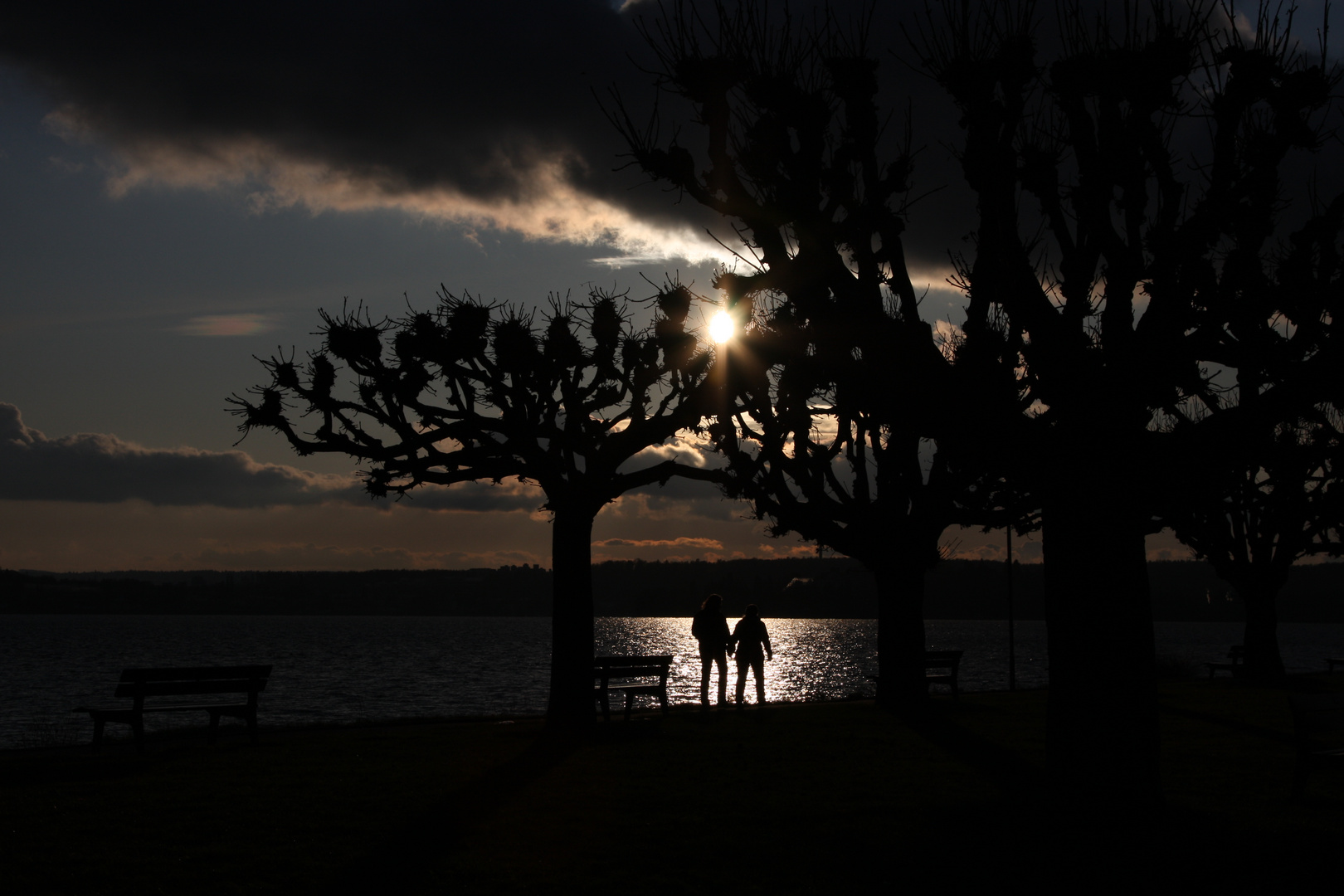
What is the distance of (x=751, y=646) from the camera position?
1833cm

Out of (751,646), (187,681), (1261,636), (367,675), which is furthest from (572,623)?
(367,675)

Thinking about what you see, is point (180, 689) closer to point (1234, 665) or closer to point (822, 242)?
point (822, 242)

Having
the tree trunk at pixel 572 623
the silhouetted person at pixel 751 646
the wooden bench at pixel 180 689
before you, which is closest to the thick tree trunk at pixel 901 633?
the silhouetted person at pixel 751 646

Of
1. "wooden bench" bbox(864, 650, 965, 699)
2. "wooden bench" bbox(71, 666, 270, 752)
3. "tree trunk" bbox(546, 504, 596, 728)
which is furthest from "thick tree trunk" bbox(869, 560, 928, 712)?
"wooden bench" bbox(71, 666, 270, 752)

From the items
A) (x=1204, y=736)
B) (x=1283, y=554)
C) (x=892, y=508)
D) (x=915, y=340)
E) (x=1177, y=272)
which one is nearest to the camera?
(x=915, y=340)

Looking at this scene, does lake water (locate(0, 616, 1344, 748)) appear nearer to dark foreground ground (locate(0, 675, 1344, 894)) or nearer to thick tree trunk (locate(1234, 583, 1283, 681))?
dark foreground ground (locate(0, 675, 1344, 894))

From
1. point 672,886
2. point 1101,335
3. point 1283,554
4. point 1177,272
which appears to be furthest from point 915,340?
point 1283,554

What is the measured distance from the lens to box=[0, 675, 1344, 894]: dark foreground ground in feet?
21.5

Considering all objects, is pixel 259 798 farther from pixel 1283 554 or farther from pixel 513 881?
pixel 1283 554

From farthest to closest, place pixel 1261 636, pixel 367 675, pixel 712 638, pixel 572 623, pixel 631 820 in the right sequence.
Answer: pixel 367 675
pixel 1261 636
pixel 712 638
pixel 572 623
pixel 631 820

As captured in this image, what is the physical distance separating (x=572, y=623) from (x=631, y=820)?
6.83 metres

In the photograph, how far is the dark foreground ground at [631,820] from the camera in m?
6.55

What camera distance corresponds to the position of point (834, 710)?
18.1 metres

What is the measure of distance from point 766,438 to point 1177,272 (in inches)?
249
